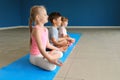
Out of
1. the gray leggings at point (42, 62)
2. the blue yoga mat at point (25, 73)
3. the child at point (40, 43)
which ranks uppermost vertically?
the child at point (40, 43)

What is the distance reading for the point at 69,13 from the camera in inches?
422

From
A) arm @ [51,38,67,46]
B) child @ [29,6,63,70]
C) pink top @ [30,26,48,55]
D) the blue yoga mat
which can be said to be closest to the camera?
the blue yoga mat

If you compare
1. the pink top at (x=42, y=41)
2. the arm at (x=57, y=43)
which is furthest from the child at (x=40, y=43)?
the arm at (x=57, y=43)

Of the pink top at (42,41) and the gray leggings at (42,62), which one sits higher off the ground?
the pink top at (42,41)

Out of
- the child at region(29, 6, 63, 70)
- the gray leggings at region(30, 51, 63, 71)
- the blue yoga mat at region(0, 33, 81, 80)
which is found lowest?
the blue yoga mat at region(0, 33, 81, 80)

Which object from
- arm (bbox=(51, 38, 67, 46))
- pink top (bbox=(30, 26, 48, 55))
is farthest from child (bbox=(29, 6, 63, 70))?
arm (bbox=(51, 38, 67, 46))

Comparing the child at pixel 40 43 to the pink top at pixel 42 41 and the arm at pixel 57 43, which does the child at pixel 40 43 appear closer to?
the pink top at pixel 42 41

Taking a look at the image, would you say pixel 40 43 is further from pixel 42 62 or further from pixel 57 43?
pixel 57 43

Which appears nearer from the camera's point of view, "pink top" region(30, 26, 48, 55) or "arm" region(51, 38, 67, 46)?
"pink top" region(30, 26, 48, 55)

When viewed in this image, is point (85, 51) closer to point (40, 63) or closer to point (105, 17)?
point (40, 63)

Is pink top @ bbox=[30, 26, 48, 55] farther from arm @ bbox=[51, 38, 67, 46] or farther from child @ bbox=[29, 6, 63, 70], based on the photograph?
arm @ bbox=[51, 38, 67, 46]

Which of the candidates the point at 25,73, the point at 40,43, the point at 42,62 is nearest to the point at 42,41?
the point at 40,43

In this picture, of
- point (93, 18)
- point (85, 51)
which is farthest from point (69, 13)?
point (85, 51)

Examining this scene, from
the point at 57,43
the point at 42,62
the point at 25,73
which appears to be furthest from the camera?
the point at 57,43
